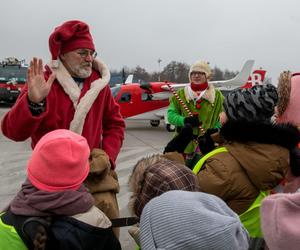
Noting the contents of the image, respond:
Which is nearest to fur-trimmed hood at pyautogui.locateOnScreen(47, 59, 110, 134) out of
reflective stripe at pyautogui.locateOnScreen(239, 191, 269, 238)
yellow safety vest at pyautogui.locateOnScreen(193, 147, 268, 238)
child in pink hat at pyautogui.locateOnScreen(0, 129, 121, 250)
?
child in pink hat at pyautogui.locateOnScreen(0, 129, 121, 250)

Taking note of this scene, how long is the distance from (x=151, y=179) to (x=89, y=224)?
34cm

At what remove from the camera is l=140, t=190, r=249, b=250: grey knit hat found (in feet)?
4.30

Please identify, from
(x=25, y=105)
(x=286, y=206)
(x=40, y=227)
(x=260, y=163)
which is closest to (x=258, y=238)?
(x=260, y=163)

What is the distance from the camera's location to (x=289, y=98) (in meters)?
2.49

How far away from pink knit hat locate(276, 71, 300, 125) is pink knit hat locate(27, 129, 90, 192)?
1349 millimetres

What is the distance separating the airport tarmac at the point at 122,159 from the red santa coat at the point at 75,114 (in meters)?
1.69

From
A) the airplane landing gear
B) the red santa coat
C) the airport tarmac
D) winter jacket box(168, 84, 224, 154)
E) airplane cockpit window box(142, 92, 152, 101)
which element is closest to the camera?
the red santa coat

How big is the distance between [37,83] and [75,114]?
313mm

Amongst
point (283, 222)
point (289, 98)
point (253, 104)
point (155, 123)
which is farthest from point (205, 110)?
point (155, 123)

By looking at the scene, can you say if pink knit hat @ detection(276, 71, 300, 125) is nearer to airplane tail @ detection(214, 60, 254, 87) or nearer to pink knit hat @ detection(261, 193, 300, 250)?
pink knit hat @ detection(261, 193, 300, 250)

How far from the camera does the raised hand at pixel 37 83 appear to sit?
87.5 inches

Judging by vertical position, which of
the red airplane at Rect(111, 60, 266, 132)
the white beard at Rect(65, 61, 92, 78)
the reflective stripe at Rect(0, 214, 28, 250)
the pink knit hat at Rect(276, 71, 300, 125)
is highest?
the white beard at Rect(65, 61, 92, 78)

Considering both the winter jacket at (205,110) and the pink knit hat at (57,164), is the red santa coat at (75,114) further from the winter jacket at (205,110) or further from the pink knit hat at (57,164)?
the winter jacket at (205,110)

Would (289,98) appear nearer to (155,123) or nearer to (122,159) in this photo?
(122,159)
